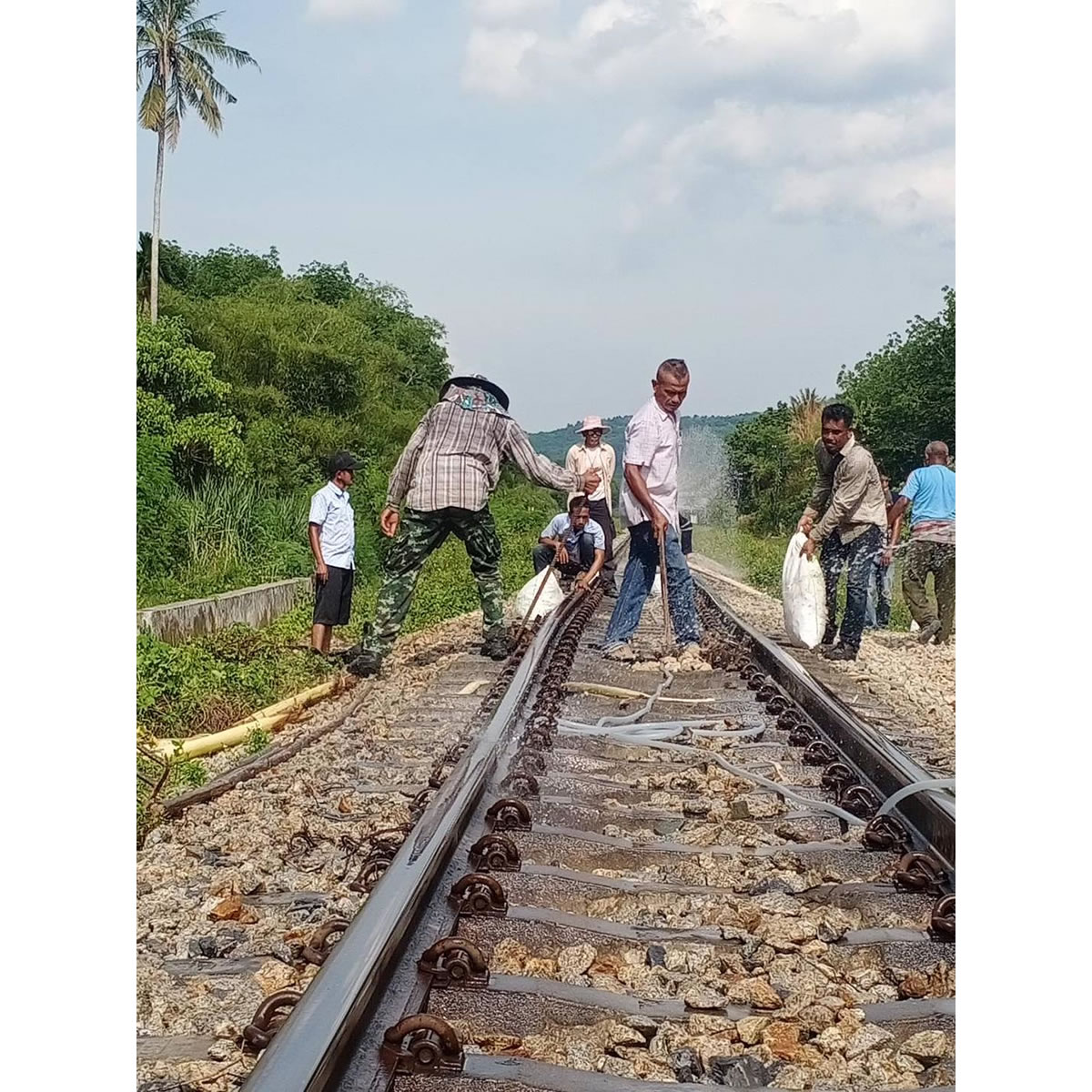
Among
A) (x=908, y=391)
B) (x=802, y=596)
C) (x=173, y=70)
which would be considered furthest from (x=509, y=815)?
(x=173, y=70)

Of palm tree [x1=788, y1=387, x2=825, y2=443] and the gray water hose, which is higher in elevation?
palm tree [x1=788, y1=387, x2=825, y2=443]

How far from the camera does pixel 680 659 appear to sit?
2.72m

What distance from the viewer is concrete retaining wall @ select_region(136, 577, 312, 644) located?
2.29m

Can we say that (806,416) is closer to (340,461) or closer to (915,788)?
(915,788)

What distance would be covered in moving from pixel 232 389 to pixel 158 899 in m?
0.89

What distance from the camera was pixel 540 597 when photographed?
2633 millimetres

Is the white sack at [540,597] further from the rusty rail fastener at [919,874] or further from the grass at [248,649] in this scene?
the rusty rail fastener at [919,874]

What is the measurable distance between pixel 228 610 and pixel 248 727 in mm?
235

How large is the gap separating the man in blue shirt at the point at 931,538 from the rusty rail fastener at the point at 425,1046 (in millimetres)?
1062

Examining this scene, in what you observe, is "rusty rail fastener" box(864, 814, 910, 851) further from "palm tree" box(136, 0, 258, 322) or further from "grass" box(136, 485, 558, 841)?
"palm tree" box(136, 0, 258, 322)

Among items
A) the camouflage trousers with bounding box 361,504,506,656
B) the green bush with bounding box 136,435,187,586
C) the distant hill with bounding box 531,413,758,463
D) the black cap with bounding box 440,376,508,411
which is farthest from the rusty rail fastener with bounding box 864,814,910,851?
the green bush with bounding box 136,435,187,586

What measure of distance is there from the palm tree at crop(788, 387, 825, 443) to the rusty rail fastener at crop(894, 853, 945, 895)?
2.37ft
